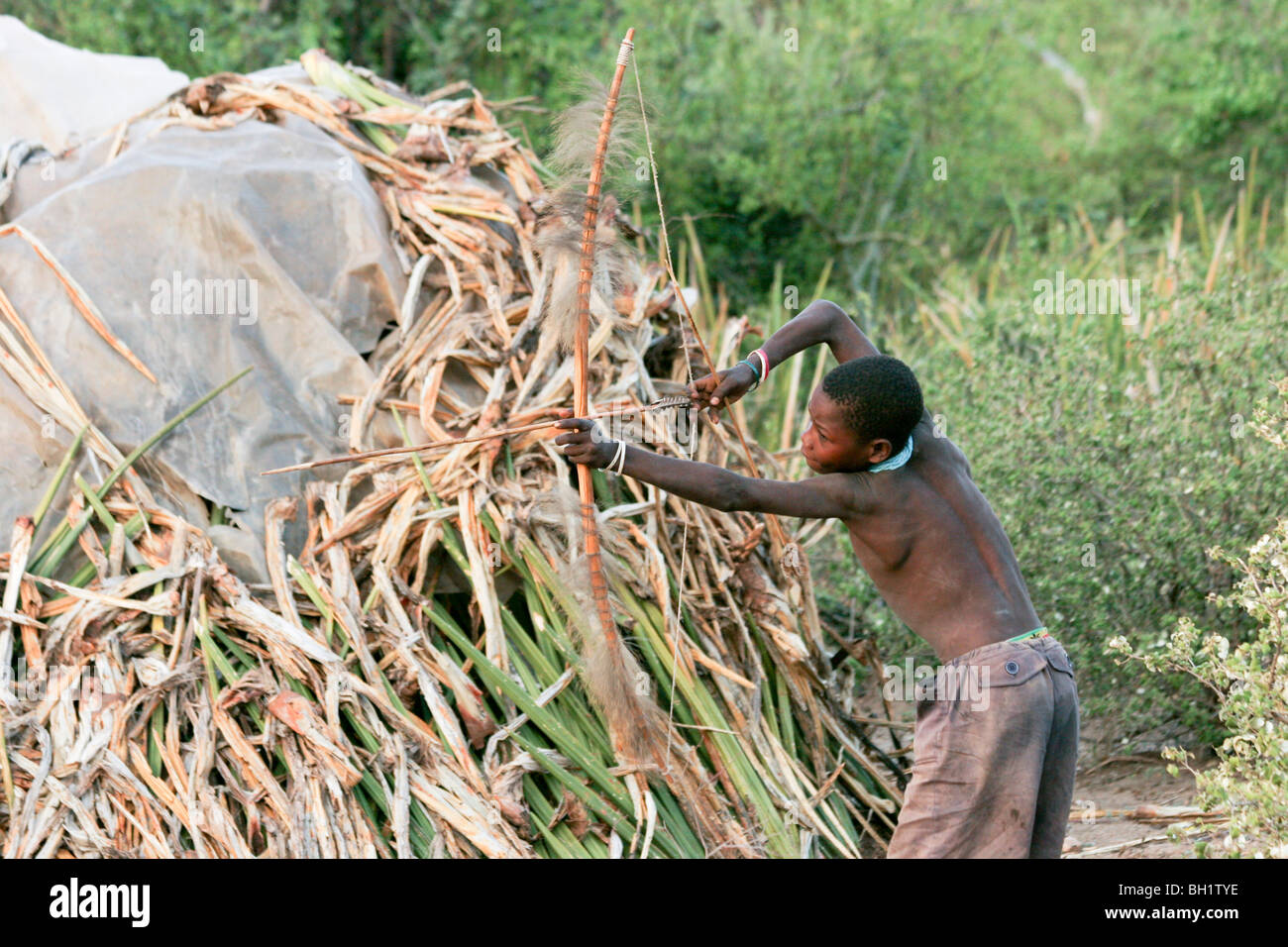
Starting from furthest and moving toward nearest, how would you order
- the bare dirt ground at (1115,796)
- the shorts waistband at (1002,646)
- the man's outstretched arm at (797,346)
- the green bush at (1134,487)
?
the green bush at (1134,487)
the bare dirt ground at (1115,796)
the man's outstretched arm at (797,346)
the shorts waistband at (1002,646)

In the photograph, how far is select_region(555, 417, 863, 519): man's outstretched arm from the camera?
2.52 meters

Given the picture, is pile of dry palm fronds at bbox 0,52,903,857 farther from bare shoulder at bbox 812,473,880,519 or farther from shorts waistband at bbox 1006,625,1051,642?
shorts waistband at bbox 1006,625,1051,642

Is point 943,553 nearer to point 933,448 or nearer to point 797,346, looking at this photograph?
point 933,448

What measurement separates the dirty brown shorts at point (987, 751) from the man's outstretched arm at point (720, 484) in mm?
458

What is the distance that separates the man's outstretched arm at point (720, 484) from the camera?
8.28 feet

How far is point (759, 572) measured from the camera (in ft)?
12.5

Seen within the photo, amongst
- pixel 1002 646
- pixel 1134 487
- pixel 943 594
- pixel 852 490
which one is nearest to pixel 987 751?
Result: pixel 1002 646

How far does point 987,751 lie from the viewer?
8.87 feet

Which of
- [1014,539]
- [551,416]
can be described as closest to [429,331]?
[551,416]

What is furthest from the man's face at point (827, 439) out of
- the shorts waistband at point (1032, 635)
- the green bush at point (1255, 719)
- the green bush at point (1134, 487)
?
the green bush at point (1134, 487)

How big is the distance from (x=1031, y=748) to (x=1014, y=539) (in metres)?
1.88

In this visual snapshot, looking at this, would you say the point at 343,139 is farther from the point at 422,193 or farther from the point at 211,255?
the point at 211,255

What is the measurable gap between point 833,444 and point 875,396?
138mm

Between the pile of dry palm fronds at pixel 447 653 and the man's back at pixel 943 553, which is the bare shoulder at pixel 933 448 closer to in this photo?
the man's back at pixel 943 553
